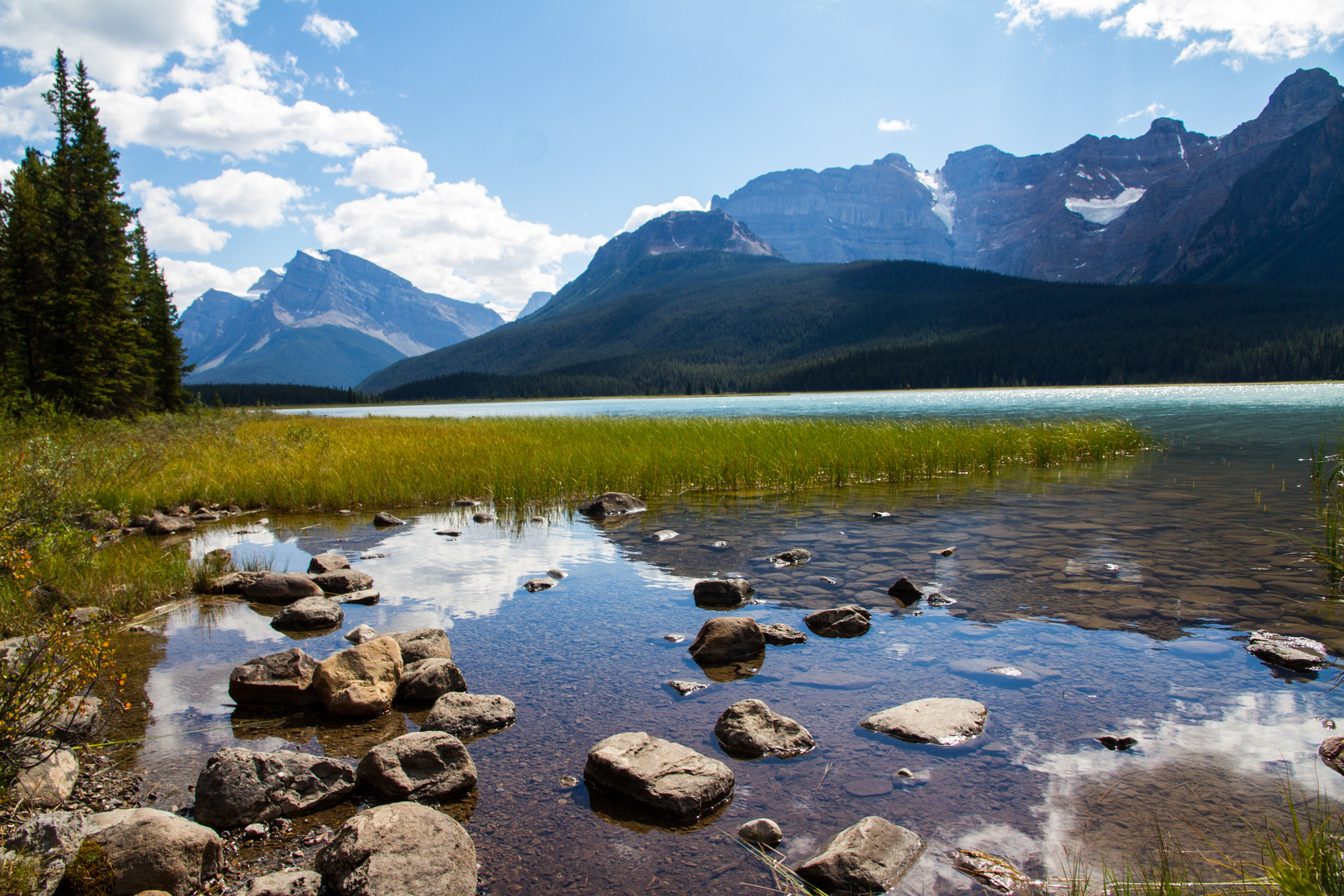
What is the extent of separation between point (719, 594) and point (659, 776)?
450 cm

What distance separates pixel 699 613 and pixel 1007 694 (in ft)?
11.8

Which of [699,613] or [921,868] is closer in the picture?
[921,868]

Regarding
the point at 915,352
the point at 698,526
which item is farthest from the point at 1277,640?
the point at 915,352

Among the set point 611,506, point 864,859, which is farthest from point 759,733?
point 611,506

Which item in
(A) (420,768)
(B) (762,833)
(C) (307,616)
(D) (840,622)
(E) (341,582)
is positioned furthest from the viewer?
(E) (341,582)

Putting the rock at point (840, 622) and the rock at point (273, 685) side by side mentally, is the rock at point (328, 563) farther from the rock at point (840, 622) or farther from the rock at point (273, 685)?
the rock at point (840, 622)

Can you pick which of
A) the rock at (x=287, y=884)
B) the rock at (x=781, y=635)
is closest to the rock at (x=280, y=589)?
the rock at (x=781, y=635)

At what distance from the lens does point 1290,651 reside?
20.8ft

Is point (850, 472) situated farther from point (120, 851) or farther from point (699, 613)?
point (120, 851)

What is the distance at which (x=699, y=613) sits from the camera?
27.6 feet

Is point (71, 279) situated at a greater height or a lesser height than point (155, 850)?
greater

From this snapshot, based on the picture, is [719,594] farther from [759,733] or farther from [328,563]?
[328,563]

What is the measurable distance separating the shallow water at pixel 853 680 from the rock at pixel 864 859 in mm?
112

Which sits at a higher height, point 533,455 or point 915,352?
point 915,352
